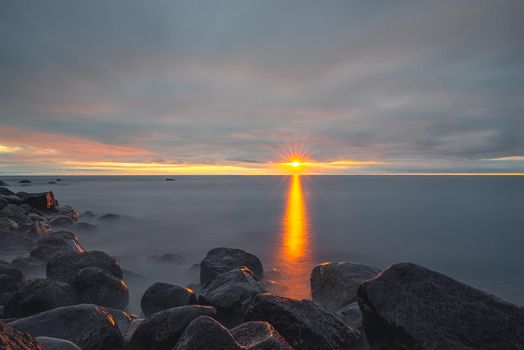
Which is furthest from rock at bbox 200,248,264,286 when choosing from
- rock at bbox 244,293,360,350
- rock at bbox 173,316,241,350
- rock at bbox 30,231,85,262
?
rock at bbox 173,316,241,350

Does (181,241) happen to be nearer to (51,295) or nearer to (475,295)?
(51,295)

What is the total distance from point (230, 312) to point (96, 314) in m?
2.71

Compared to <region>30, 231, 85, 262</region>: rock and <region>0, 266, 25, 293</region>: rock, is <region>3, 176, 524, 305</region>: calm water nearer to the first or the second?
<region>30, 231, 85, 262</region>: rock

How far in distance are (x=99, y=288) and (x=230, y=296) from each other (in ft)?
11.3

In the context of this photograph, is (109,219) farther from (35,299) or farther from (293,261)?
(35,299)

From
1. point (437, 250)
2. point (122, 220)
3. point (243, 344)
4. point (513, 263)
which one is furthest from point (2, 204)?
point (513, 263)

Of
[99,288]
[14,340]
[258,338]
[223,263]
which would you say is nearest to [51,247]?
[99,288]

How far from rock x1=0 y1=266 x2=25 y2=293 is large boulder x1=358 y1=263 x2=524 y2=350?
28.4ft

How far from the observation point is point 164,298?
7.84 metres

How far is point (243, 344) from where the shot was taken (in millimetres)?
4359

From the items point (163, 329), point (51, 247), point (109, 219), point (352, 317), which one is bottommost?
point (109, 219)

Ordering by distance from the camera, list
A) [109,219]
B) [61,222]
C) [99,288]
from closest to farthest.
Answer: [99,288], [61,222], [109,219]

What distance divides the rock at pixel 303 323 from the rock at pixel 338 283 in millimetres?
2522

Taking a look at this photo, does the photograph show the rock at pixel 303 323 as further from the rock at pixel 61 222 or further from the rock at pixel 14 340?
the rock at pixel 61 222
